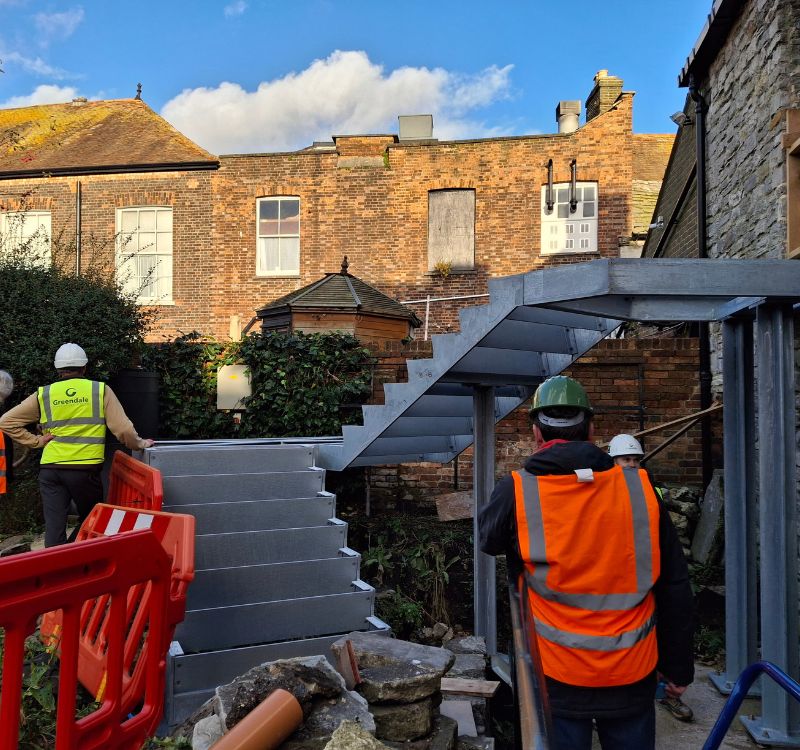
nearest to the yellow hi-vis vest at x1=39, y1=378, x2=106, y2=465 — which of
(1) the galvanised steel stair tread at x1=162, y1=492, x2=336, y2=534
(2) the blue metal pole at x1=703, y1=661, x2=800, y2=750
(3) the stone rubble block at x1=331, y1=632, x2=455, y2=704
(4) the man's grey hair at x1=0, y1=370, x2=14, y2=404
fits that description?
(1) the galvanised steel stair tread at x1=162, y1=492, x2=336, y2=534

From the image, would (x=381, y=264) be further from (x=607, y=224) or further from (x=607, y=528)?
(x=607, y=528)

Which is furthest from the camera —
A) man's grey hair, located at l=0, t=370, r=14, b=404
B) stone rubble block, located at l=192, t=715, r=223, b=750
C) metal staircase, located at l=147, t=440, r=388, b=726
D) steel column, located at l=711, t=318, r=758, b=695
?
man's grey hair, located at l=0, t=370, r=14, b=404

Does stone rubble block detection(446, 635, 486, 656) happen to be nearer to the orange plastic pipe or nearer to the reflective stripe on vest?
the orange plastic pipe

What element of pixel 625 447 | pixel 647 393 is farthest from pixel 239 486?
pixel 647 393

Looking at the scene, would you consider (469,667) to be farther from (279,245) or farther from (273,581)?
(279,245)

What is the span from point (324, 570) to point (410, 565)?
1.67m

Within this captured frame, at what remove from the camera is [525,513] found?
8.09 ft

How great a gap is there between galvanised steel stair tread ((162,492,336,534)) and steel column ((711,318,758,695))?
9.75 ft

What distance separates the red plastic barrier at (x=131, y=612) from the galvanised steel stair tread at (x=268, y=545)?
72cm

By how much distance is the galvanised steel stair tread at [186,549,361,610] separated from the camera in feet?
15.3

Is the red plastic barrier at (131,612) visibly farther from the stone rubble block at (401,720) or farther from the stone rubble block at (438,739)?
the stone rubble block at (438,739)

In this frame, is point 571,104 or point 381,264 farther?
point 571,104

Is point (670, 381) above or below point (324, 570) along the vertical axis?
above

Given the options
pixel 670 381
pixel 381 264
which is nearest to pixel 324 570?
pixel 670 381
